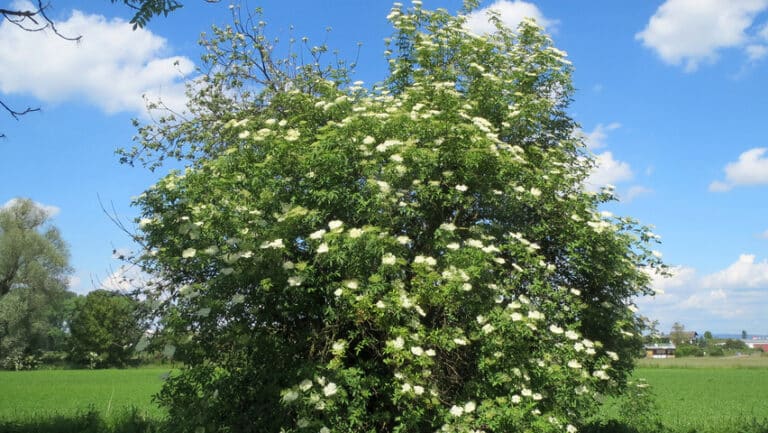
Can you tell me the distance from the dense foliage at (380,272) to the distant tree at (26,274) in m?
40.0

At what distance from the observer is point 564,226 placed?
834 cm

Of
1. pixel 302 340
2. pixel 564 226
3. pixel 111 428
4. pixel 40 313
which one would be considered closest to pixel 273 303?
pixel 302 340

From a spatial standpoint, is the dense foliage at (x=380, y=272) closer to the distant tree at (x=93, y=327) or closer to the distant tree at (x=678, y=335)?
the distant tree at (x=93, y=327)

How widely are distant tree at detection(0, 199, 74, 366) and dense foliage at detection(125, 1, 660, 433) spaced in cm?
4005

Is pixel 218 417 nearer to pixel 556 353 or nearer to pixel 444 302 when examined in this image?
pixel 444 302

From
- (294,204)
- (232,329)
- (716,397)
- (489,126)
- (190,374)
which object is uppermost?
(489,126)

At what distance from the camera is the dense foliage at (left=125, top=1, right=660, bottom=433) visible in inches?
245

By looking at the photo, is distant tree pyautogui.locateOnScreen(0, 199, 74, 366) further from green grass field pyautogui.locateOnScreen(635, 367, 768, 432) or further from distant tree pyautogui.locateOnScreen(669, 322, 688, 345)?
distant tree pyautogui.locateOnScreen(669, 322, 688, 345)

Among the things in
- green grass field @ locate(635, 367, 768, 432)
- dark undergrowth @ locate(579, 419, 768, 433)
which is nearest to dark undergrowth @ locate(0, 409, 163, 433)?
dark undergrowth @ locate(579, 419, 768, 433)

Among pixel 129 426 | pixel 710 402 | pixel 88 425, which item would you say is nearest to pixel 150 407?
pixel 88 425

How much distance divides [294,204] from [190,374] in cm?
223

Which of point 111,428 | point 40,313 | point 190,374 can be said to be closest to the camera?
point 190,374

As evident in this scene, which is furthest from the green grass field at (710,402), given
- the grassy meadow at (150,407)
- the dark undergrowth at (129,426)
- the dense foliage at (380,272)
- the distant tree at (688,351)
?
the distant tree at (688,351)

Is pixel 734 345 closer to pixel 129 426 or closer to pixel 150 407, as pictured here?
pixel 150 407
